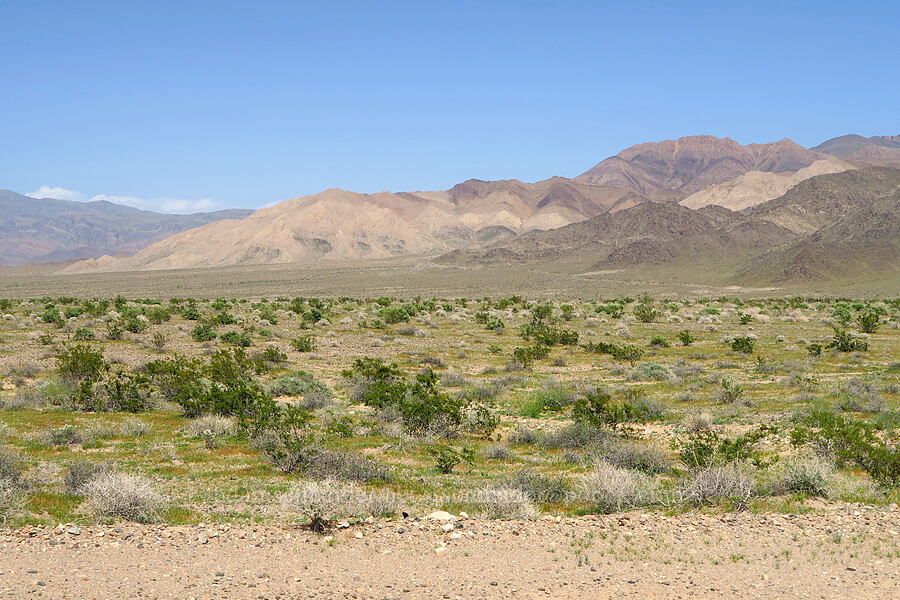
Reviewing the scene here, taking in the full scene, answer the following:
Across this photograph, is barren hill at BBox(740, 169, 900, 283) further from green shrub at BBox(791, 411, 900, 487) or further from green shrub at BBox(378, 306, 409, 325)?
green shrub at BBox(791, 411, 900, 487)

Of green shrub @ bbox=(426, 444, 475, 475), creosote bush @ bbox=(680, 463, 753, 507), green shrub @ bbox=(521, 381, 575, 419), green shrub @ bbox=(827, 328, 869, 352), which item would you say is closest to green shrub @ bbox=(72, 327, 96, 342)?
green shrub @ bbox=(521, 381, 575, 419)

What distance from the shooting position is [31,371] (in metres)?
20.1

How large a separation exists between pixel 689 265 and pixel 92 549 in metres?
115

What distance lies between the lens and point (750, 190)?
182m

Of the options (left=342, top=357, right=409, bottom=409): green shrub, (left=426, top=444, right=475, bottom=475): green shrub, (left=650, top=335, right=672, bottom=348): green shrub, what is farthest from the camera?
(left=650, top=335, right=672, bottom=348): green shrub

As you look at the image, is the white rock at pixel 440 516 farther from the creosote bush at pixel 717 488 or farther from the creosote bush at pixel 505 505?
the creosote bush at pixel 717 488

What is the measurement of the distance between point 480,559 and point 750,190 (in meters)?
196

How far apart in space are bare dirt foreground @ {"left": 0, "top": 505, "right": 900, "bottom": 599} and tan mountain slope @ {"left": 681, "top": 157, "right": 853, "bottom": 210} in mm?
183920

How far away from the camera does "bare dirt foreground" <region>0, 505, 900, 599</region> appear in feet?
21.5

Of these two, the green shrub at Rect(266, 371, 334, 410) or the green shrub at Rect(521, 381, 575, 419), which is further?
the green shrub at Rect(266, 371, 334, 410)

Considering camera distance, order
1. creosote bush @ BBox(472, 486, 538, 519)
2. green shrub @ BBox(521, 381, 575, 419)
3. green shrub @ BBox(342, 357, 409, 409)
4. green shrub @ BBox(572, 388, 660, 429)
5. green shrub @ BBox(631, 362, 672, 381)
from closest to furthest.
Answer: creosote bush @ BBox(472, 486, 538, 519), green shrub @ BBox(572, 388, 660, 429), green shrub @ BBox(342, 357, 409, 409), green shrub @ BBox(521, 381, 575, 419), green shrub @ BBox(631, 362, 672, 381)

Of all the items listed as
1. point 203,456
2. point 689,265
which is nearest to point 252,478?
point 203,456

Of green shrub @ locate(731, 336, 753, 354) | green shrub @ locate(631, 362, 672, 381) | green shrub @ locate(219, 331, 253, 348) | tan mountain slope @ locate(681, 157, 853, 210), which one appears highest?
tan mountain slope @ locate(681, 157, 853, 210)

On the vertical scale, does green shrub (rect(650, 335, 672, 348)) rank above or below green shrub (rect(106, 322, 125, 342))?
below
